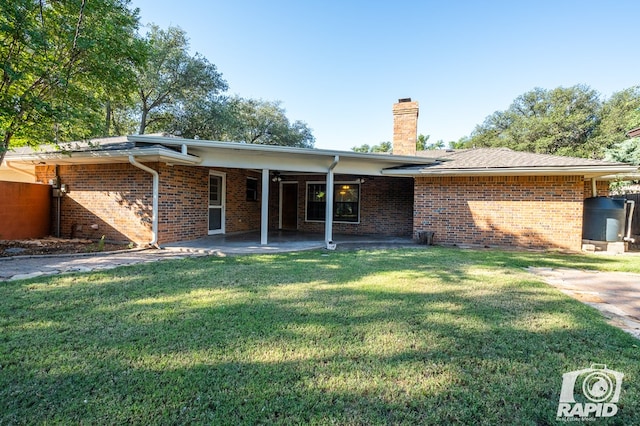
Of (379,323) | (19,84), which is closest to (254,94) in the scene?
(19,84)

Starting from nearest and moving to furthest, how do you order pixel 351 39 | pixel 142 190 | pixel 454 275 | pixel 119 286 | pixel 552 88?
pixel 119 286, pixel 454 275, pixel 142 190, pixel 351 39, pixel 552 88

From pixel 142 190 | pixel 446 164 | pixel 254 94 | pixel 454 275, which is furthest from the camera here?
pixel 254 94

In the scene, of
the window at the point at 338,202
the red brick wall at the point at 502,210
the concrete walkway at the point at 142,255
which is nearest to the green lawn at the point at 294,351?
the concrete walkway at the point at 142,255


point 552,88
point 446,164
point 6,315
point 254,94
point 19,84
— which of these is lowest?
point 6,315

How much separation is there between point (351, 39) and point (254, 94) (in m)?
15.0

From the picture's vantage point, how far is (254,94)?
27125 mm

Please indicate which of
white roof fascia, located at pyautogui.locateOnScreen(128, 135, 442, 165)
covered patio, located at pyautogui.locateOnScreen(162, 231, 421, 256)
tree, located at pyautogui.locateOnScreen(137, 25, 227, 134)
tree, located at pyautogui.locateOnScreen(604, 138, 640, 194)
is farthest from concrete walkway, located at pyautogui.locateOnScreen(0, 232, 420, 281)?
tree, located at pyautogui.locateOnScreen(137, 25, 227, 134)

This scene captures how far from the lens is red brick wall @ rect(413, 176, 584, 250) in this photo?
845 centimetres

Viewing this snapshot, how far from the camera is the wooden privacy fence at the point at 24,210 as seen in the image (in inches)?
323

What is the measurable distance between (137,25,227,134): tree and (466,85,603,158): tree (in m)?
28.2

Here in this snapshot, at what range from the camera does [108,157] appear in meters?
7.71

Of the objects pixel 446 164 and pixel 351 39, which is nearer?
pixel 446 164

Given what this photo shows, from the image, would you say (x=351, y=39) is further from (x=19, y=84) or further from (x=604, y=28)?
(x=19, y=84)

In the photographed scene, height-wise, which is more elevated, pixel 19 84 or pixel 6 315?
pixel 19 84
